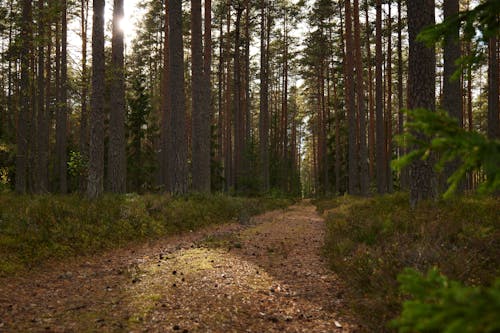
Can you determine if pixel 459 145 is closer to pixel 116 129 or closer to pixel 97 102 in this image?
pixel 97 102

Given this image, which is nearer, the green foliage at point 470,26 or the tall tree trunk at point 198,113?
the green foliage at point 470,26

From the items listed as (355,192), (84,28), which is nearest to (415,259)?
(355,192)

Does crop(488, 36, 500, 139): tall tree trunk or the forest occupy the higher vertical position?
crop(488, 36, 500, 139): tall tree trunk

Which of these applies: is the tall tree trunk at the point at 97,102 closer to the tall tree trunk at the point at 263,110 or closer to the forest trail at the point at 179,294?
the forest trail at the point at 179,294

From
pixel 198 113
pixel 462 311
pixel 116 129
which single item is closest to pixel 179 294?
pixel 462 311

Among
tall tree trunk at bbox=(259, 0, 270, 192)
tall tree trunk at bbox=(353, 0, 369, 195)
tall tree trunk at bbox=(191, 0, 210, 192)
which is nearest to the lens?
tall tree trunk at bbox=(191, 0, 210, 192)

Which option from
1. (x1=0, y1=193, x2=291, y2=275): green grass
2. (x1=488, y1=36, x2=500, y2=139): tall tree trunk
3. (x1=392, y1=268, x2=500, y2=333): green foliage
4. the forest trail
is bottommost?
the forest trail

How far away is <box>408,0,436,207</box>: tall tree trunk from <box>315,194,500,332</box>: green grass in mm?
783

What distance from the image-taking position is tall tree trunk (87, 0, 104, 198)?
11.4 metres

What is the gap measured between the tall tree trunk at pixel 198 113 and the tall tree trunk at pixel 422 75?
9743mm

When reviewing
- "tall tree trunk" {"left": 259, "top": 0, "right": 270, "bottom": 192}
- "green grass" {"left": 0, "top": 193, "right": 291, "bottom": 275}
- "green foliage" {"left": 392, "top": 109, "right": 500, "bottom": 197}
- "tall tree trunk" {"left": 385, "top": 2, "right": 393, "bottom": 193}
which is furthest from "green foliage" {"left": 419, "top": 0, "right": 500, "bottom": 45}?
"tall tree trunk" {"left": 259, "top": 0, "right": 270, "bottom": 192}

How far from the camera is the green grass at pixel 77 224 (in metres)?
6.66

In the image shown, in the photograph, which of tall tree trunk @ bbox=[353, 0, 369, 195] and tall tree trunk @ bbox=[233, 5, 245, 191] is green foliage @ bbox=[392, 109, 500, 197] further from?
tall tree trunk @ bbox=[233, 5, 245, 191]

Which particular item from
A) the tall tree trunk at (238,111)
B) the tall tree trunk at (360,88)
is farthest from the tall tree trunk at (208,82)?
the tall tree trunk at (360,88)
